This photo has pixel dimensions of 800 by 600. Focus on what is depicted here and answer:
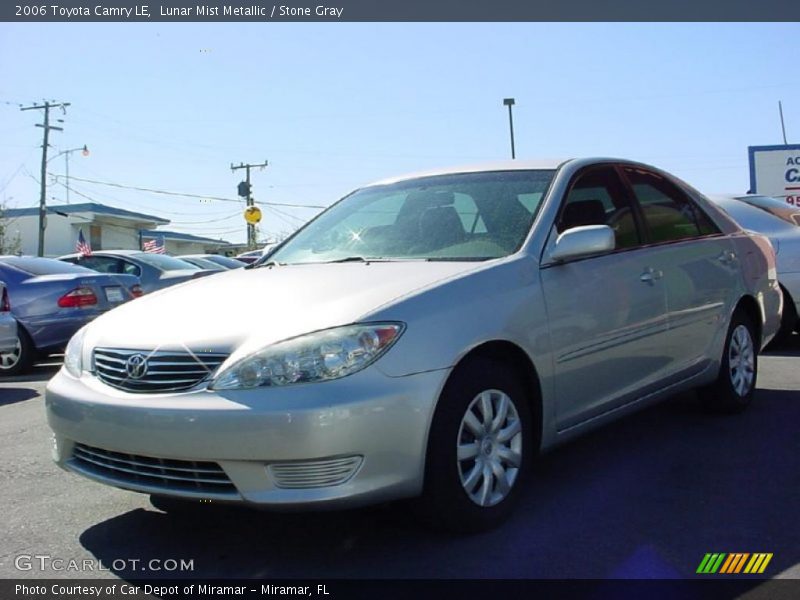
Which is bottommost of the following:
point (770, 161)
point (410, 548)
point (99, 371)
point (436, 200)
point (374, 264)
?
point (410, 548)

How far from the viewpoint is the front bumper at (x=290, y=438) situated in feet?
9.35

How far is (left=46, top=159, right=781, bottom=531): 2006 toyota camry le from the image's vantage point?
114 inches

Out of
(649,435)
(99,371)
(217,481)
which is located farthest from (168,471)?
(649,435)

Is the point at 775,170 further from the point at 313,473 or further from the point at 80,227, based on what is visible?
the point at 80,227

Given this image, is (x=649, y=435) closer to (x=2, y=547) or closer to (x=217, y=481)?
(x=217, y=481)

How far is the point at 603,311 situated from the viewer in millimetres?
3990

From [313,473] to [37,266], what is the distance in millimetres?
7717

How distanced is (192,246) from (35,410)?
57304 mm

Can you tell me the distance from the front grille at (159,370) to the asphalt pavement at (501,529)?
0.68 m

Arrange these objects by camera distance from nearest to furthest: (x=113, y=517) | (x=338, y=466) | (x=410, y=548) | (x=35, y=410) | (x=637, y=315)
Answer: (x=338, y=466) → (x=410, y=548) → (x=113, y=517) → (x=637, y=315) → (x=35, y=410)

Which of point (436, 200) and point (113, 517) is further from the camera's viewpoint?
point (436, 200)

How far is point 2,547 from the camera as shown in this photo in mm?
3373

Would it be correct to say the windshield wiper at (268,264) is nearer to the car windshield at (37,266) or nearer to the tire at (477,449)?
the tire at (477,449)

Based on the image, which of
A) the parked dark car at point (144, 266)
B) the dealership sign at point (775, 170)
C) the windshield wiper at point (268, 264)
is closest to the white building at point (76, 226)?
the dealership sign at point (775, 170)
